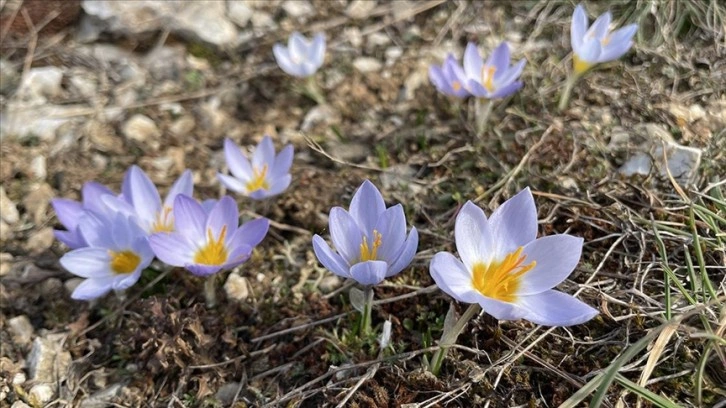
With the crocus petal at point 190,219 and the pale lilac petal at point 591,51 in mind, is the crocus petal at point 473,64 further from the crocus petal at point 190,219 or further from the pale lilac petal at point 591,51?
the crocus petal at point 190,219

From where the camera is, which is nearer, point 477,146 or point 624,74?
point 477,146

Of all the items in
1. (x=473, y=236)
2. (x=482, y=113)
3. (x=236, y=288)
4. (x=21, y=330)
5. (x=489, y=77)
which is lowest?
(x=21, y=330)

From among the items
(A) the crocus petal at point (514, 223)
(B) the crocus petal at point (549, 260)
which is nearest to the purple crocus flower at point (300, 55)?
(A) the crocus petal at point (514, 223)

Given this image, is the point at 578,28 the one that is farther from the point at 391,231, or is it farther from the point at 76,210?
the point at 76,210

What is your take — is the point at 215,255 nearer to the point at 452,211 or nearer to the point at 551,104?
the point at 452,211

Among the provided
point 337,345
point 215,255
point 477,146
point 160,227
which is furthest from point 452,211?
point 160,227

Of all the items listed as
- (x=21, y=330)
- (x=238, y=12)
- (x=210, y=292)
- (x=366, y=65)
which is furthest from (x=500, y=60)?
(x=21, y=330)

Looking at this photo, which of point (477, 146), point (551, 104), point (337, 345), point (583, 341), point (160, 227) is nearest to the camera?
point (583, 341)

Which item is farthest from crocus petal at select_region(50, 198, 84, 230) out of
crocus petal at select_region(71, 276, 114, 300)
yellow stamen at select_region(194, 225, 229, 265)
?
yellow stamen at select_region(194, 225, 229, 265)
